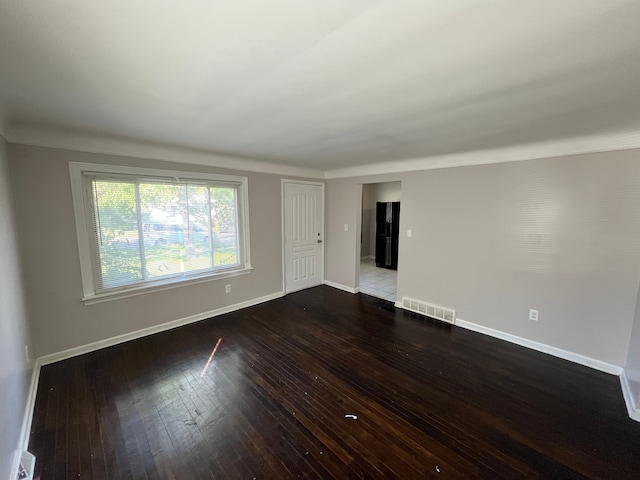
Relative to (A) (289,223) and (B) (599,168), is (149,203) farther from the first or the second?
(B) (599,168)

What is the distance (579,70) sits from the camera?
1.29 m

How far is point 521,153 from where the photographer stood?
9.30 feet

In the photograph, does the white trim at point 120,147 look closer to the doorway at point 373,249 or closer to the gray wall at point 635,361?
the doorway at point 373,249

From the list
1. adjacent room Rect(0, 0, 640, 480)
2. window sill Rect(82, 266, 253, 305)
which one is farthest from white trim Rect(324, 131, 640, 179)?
window sill Rect(82, 266, 253, 305)

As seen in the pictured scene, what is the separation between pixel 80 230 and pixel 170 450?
91.2 inches

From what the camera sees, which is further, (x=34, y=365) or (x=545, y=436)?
(x=34, y=365)

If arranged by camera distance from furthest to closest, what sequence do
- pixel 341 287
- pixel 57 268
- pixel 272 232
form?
pixel 341 287
pixel 272 232
pixel 57 268

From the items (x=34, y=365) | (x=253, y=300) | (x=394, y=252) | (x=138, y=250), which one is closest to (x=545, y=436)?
(x=253, y=300)

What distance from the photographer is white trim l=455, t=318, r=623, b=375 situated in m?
2.49

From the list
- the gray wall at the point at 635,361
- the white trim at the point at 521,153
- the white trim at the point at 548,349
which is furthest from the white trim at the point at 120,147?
the gray wall at the point at 635,361

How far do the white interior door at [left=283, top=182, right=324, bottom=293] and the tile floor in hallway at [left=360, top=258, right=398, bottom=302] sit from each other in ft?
3.45

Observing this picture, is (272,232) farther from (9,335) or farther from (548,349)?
(548,349)

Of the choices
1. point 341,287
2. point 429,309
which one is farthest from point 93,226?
point 429,309

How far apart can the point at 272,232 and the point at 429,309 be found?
2784 mm
